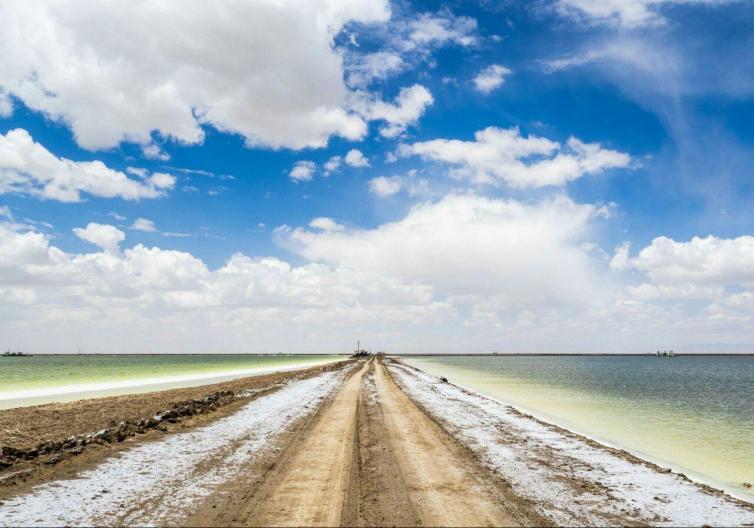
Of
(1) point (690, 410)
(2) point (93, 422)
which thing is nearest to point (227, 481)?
(2) point (93, 422)

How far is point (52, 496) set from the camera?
31.9 ft

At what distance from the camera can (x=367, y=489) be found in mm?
10289

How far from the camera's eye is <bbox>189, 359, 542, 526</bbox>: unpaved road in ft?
28.0

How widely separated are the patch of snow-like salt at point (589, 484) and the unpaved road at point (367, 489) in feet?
2.44

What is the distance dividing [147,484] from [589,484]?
988 cm

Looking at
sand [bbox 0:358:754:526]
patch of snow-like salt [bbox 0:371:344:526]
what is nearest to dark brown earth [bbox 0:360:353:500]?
sand [bbox 0:358:754:526]

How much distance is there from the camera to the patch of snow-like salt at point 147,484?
860cm

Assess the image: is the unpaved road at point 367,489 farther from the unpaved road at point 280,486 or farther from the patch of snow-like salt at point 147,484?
the patch of snow-like salt at point 147,484

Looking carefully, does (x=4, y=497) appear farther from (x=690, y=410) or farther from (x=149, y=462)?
(x=690, y=410)

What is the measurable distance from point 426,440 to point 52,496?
10466mm

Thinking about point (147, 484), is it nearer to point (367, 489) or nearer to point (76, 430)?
point (367, 489)

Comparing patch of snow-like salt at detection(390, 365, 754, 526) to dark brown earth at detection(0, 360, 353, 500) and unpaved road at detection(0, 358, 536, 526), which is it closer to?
unpaved road at detection(0, 358, 536, 526)

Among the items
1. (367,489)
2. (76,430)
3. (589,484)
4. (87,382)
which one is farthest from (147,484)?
(87,382)

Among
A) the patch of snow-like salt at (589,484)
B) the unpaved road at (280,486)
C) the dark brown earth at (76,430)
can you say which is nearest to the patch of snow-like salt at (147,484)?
the unpaved road at (280,486)
